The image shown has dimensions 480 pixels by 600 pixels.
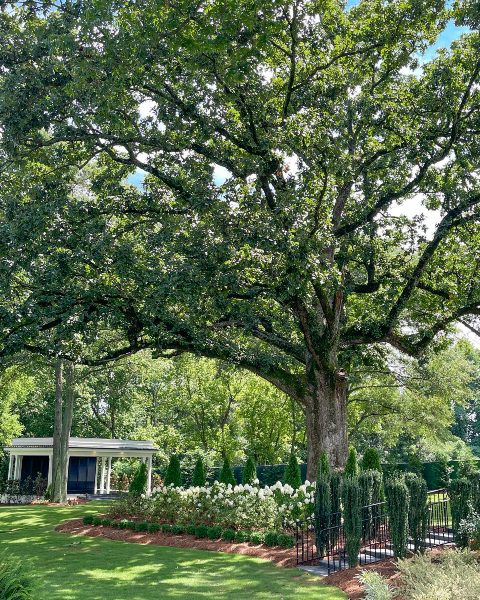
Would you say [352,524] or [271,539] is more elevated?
[352,524]

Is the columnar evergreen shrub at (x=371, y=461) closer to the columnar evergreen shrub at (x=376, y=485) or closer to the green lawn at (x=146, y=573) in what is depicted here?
the columnar evergreen shrub at (x=376, y=485)

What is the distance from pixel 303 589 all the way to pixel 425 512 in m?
2.56

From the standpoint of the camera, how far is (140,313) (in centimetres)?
1458

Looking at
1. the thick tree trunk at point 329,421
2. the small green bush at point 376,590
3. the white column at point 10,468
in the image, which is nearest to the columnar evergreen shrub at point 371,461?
the thick tree trunk at point 329,421

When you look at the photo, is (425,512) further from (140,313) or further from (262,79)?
(262,79)

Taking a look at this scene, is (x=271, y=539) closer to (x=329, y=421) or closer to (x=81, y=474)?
(x=329, y=421)

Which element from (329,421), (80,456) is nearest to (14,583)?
(329,421)

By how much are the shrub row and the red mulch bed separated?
14cm

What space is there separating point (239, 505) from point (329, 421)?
3.12 metres

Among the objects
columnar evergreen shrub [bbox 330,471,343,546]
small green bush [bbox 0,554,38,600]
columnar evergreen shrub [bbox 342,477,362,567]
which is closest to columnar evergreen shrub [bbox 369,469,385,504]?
columnar evergreen shrub [bbox 330,471,343,546]

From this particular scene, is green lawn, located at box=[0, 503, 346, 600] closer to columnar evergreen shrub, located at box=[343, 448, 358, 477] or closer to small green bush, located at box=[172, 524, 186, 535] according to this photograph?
small green bush, located at box=[172, 524, 186, 535]

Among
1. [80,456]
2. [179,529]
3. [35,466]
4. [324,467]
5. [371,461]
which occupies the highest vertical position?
[80,456]

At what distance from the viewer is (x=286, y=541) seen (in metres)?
13.2

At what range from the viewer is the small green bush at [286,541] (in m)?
13.2
